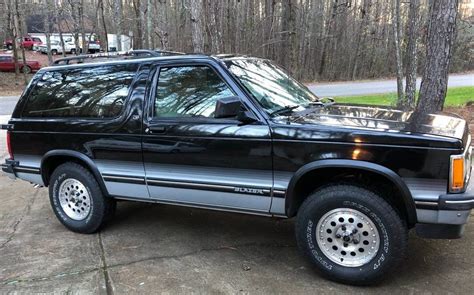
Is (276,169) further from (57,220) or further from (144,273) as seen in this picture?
(57,220)

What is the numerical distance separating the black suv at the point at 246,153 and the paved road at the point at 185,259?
0.29m

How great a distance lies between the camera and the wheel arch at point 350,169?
338 centimetres

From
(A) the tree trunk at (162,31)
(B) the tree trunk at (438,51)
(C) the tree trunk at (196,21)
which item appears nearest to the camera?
(B) the tree trunk at (438,51)

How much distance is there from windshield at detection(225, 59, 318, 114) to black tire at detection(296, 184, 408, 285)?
0.91 m

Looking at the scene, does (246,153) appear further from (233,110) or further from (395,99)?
(395,99)

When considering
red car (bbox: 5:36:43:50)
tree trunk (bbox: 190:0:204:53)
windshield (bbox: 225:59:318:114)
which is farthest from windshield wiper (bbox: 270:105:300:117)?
red car (bbox: 5:36:43:50)

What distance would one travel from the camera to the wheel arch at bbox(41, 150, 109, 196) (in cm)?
474

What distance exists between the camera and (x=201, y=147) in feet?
13.4

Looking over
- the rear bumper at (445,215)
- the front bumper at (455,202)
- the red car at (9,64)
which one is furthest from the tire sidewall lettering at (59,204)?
the red car at (9,64)

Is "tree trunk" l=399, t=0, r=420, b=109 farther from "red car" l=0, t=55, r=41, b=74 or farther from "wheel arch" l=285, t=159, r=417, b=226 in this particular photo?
"red car" l=0, t=55, r=41, b=74

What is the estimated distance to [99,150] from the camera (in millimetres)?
A: 4656

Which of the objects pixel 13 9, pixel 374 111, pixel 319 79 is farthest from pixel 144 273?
pixel 319 79

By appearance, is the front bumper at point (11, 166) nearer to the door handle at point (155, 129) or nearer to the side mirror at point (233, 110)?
the door handle at point (155, 129)

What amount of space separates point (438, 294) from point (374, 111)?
169 cm
